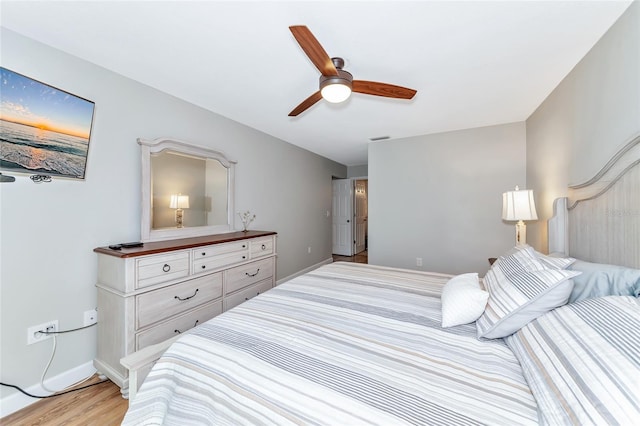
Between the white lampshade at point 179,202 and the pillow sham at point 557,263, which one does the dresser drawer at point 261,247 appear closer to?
the white lampshade at point 179,202

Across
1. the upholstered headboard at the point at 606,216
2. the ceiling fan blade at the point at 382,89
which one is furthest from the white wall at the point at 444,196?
the ceiling fan blade at the point at 382,89

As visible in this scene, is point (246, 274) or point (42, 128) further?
point (246, 274)

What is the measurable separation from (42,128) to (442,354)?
A: 265cm

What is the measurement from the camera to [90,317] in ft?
6.23

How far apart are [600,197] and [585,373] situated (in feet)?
4.65

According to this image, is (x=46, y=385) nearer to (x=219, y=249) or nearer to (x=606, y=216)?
(x=219, y=249)

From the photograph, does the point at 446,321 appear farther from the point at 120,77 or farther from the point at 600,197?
the point at 120,77

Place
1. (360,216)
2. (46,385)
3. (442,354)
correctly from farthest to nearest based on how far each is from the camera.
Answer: (360,216) < (46,385) < (442,354)

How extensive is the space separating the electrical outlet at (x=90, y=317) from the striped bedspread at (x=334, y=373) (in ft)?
4.52

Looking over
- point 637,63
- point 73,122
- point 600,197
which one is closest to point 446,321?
point 600,197

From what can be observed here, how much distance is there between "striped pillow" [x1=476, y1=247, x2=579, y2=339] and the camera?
1065 mm

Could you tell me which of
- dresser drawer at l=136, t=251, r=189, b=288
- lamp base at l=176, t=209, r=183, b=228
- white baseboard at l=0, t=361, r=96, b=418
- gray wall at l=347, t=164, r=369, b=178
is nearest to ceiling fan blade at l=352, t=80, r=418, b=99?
dresser drawer at l=136, t=251, r=189, b=288

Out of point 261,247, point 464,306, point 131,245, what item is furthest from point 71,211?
point 464,306

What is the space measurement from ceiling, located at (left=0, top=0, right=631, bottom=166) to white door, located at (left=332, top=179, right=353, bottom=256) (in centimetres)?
343
